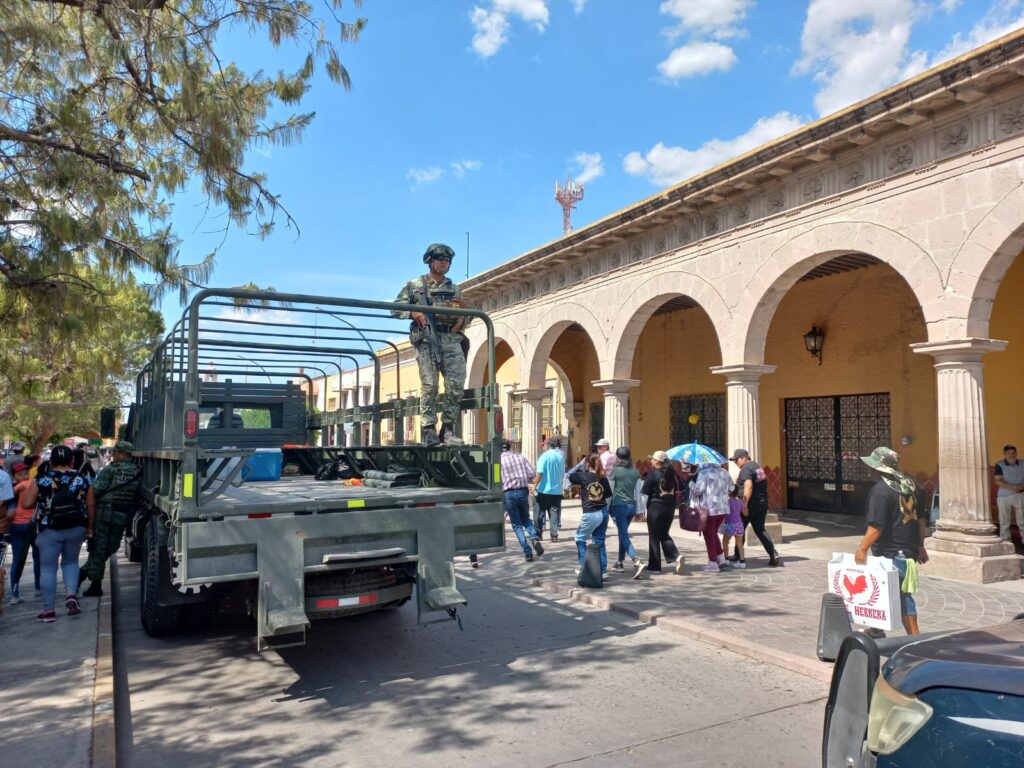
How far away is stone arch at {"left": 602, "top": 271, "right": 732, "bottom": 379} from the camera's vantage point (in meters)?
11.7

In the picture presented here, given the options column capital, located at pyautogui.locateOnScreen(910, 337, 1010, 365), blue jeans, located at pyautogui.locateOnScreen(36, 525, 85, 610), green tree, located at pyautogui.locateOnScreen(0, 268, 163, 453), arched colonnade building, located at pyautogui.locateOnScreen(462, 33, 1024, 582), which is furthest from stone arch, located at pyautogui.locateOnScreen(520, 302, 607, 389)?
blue jeans, located at pyautogui.locateOnScreen(36, 525, 85, 610)

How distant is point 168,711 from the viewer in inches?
180

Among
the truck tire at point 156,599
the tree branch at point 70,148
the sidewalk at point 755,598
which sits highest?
the tree branch at point 70,148

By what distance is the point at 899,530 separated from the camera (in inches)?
203

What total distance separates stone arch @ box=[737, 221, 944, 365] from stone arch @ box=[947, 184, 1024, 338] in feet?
0.87

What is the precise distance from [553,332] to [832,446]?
6.21 m

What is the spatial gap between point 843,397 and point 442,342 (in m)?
9.73

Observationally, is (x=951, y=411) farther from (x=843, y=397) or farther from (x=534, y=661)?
(x=534, y=661)

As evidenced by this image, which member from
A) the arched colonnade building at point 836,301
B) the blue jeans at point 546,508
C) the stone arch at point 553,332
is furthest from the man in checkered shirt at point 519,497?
the stone arch at point 553,332

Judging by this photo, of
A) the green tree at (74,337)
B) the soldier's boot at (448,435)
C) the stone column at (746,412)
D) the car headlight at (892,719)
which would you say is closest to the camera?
the car headlight at (892,719)

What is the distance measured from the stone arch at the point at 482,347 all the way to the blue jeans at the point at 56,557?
10845 mm

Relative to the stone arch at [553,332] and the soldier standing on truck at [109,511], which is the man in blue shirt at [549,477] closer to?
the stone arch at [553,332]

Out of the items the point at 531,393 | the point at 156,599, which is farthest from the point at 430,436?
the point at 531,393

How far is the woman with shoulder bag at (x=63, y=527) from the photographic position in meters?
6.52
